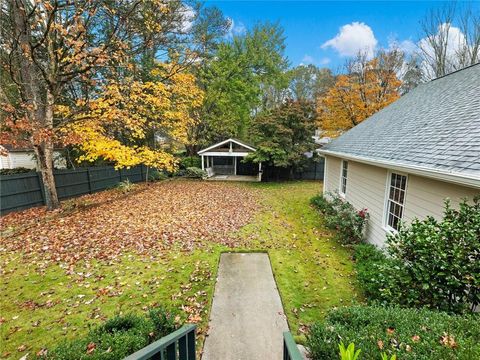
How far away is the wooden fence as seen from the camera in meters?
9.10

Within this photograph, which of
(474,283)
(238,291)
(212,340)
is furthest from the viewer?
(238,291)

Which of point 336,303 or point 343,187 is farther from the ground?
point 343,187

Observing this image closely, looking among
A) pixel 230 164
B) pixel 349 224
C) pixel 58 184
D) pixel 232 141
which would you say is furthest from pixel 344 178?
pixel 230 164

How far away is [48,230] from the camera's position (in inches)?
294

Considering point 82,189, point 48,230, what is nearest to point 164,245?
point 48,230

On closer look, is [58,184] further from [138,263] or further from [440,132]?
[440,132]

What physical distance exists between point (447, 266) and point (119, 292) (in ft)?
17.8

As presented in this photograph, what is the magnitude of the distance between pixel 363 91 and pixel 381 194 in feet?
50.8

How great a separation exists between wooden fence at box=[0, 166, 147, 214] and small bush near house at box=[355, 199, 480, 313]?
12.5 metres

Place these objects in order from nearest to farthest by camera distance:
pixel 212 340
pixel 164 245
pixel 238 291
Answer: pixel 212 340, pixel 238 291, pixel 164 245

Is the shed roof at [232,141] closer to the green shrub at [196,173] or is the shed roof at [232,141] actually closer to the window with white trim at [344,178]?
the green shrub at [196,173]

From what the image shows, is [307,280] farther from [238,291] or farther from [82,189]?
[82,189]

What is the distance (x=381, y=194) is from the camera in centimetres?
645

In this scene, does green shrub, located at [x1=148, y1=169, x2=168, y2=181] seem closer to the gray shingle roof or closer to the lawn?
the lawn
